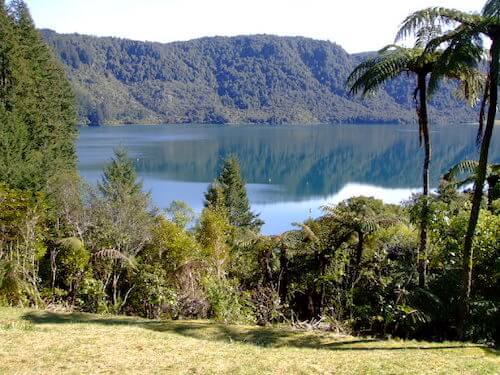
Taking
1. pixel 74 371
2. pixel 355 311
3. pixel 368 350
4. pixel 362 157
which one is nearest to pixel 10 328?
pixel 74 371

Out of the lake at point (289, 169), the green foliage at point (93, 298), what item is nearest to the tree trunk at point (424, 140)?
the green foliage at point (93, 298)

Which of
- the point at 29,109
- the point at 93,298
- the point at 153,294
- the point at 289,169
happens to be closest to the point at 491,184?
the point at 153,294

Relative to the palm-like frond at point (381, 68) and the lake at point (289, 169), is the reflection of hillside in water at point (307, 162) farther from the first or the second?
the palm-like frond at point (381, 68)

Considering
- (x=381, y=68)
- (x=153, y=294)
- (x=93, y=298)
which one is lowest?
(x=93, y=298)

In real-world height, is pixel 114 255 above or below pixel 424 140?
below

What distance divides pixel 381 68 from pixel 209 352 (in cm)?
537

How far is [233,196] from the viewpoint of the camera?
36.2m

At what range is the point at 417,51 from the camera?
8.37m

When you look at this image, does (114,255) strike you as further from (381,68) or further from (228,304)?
(381,68)

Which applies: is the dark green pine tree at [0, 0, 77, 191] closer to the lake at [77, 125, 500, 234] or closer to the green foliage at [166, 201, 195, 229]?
the lake at [77, 125, 500, 234]

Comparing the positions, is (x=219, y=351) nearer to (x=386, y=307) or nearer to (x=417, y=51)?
(x=386, y=307)

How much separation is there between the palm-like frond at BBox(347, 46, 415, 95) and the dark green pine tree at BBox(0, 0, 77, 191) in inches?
Result: 607

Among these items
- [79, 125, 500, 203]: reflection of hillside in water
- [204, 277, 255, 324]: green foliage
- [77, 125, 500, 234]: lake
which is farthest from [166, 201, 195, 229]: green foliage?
[79, 125, 500, 203]: reflection of hillside in water

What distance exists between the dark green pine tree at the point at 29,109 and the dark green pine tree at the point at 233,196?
9667mm
